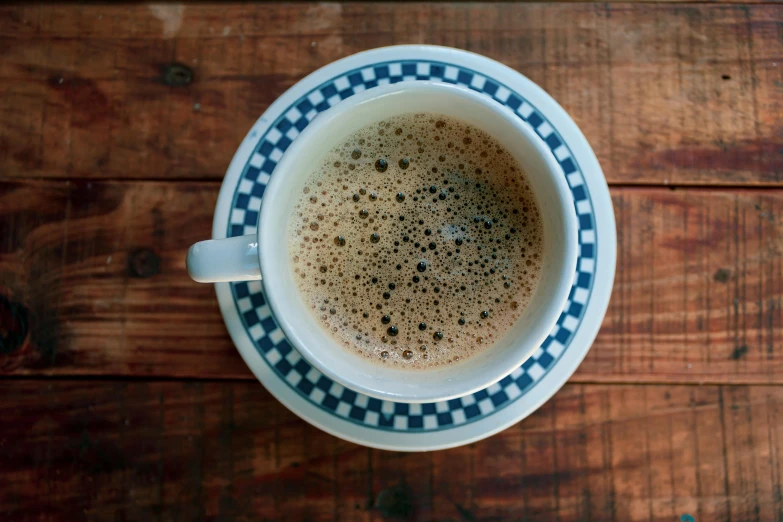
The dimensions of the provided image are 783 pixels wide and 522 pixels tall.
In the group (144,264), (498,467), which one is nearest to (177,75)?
(144,264)

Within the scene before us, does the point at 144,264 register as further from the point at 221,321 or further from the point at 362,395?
the point at 362,395

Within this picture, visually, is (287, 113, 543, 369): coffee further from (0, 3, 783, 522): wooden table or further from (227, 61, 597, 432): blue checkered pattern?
Result: (0, 3, 783, 522): wooden table

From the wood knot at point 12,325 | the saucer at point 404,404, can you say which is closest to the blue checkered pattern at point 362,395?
the saucer at point 404,404

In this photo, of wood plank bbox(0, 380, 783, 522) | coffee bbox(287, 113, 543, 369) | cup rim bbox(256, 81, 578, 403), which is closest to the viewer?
cup rim bbox(256, 81, 578, 403)

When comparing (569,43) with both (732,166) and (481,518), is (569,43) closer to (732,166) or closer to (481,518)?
(732,166)

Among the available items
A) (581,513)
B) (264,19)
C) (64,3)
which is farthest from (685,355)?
(64,3)

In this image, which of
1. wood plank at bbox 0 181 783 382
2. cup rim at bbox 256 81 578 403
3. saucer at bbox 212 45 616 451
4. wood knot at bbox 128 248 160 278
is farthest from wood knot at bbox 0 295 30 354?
cup rim at bbox 256 81 578 403
